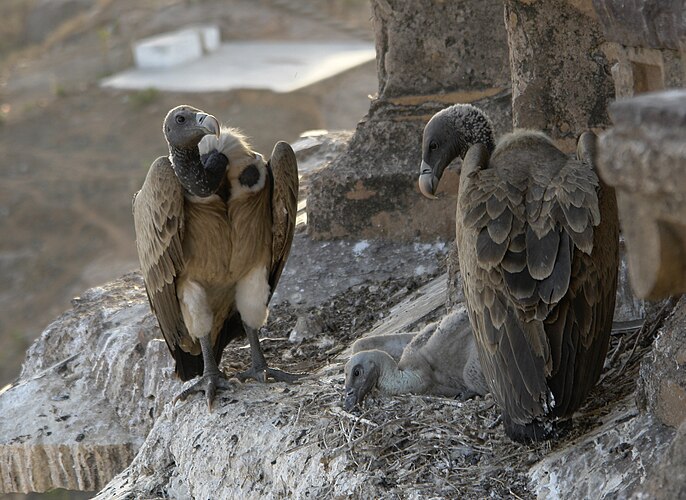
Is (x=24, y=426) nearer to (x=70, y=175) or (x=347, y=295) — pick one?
(x=347, y=295)

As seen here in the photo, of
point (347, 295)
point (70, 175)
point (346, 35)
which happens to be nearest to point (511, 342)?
point (347, 295)

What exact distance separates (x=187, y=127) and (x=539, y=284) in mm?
2139

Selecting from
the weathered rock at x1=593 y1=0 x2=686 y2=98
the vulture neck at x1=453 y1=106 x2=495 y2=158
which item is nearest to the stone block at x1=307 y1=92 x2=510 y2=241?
the vulture neck at x1=453 y1=106 x2=495 y2=158

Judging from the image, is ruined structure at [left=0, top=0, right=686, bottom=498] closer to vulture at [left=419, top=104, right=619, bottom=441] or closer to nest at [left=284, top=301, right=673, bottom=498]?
nest at [left=284, top=301, right=673, bottom=498]

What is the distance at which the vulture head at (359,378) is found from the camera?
4.85 m

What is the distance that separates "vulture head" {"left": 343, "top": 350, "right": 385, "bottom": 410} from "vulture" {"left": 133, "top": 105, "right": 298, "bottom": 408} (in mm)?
991

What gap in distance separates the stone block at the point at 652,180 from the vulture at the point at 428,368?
234 cm

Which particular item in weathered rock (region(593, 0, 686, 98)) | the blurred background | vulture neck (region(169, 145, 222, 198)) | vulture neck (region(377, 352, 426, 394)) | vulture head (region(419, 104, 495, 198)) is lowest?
the blurred background

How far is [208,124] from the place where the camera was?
5414mm

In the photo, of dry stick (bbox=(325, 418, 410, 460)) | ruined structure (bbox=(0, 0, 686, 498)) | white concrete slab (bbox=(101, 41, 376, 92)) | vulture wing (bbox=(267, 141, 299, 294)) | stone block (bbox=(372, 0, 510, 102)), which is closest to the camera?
ruined structure (bbox=(0, 0, 686, 498))

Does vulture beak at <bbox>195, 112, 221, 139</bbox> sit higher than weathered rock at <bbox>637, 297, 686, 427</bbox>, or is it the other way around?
vulture beak at <bbox>195, 112, 221, 139</bbox>

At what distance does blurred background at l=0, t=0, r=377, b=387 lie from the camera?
2073 cm

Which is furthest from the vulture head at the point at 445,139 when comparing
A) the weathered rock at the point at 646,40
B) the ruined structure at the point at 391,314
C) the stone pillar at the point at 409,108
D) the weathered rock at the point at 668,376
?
the stone pillar at the point at 409,108

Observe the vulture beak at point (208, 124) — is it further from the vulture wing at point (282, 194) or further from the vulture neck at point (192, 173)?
the vulture wing at point (282, 194)
